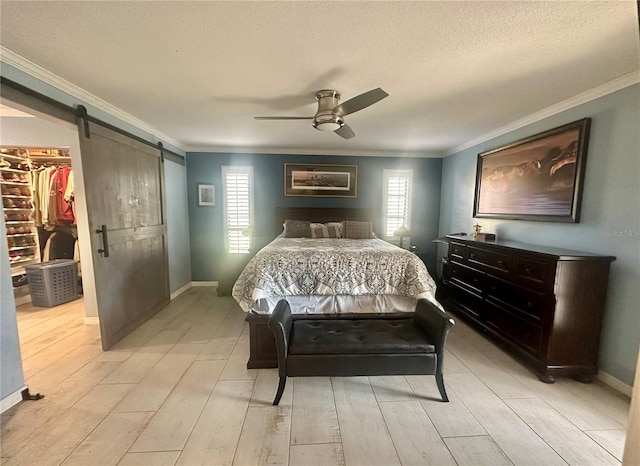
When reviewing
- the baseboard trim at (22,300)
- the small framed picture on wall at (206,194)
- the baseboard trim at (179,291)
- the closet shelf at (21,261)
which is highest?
the small framed picture on wall at (206,194)

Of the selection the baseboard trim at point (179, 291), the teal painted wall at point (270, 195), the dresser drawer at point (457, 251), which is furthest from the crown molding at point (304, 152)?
the baseboard trim at point (179, 291)

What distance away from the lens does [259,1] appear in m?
1.32

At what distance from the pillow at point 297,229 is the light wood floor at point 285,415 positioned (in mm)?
2058

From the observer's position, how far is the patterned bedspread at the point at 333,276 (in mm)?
2559

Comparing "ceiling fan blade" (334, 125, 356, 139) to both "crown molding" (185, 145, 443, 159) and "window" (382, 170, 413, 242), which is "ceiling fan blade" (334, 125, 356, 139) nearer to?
"crown molding" (185, 145, 443, 159)

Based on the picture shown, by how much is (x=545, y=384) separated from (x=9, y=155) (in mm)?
7376

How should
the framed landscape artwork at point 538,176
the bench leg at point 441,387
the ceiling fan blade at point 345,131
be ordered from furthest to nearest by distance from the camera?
the ceiling fan blade at point 345,131 < the framed landscape artwork at point 538,176 < the bench leg at point 441,387

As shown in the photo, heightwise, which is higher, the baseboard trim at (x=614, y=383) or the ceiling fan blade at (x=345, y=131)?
the ceiling fan blade at (x=345, y=131)

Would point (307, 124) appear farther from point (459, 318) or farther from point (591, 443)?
point (591, 443)

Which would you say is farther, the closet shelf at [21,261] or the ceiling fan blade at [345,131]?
the closet shelf at [21,261]

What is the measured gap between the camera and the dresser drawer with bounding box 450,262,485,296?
2.96 metres

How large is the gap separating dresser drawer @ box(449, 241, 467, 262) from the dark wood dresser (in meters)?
0.58

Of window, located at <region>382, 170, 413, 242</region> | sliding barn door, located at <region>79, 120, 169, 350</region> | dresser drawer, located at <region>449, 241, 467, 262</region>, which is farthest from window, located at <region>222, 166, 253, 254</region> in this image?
dresser drawer, located at <region>449, 241, 467, 262</region>

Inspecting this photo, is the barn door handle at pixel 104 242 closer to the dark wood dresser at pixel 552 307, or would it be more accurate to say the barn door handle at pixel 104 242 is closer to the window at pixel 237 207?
the window at pixel 237 207
